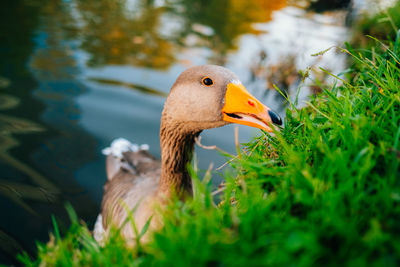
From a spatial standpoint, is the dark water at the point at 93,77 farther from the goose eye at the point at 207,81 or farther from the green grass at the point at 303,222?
the green grass at the point at 303,222

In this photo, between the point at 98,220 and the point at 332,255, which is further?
the point at 98,220

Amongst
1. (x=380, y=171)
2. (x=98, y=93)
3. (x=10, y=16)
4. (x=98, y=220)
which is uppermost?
(x=10, y=16)

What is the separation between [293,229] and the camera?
139cm

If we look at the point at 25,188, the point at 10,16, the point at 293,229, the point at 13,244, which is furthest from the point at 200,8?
the point at 293,229

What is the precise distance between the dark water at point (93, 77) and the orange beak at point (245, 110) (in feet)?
2.15

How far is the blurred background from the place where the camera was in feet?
15.6

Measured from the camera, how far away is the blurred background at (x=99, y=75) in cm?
476

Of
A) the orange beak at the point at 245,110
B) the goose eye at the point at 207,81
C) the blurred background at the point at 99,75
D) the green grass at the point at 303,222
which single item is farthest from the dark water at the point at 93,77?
the green grass at the point at 303,222

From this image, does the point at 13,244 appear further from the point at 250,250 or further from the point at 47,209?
the point at 250,250

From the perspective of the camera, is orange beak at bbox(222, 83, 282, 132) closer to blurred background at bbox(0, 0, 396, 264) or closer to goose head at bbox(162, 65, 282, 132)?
goose head at bbox(162, 65, 282, 132)

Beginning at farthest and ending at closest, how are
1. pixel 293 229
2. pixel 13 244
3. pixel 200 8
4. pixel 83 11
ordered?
1. pixel 200 8
2. pixel 83 11
3. pixel 13 244
4. pixel 293 229

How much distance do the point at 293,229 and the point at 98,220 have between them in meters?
3.87

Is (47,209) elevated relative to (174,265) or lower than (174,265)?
lower

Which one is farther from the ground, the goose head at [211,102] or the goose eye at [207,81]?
the goose eye at [207,81]
